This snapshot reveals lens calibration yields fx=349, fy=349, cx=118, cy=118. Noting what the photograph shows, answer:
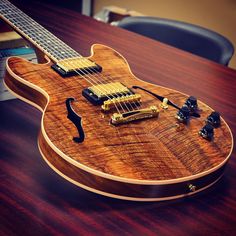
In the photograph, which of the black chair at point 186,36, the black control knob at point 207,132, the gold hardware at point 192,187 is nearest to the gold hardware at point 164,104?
the black control knob at point 207,132

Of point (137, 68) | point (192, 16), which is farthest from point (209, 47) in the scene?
point (192, 16)

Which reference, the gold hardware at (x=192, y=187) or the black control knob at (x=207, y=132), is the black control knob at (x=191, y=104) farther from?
the gold hardware at (x=192, y=187)

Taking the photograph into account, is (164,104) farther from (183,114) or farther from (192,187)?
(192,187)

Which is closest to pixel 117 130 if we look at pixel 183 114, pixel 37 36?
pixel 183 114

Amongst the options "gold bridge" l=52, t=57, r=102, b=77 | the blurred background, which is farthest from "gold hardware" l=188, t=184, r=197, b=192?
the blurred background

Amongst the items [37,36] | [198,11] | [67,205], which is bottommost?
[198,11]

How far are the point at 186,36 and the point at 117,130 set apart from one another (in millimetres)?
855

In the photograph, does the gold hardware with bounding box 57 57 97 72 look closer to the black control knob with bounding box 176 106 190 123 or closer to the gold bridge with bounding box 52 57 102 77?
the gold bridge with bounding box 52 57 102 77

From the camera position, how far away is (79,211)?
567mm

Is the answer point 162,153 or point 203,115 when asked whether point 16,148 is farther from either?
point 203,115

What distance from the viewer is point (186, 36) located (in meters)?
1.38

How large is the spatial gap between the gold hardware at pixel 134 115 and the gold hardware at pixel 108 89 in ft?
0.24

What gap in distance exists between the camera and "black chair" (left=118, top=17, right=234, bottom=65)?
130 centimetres

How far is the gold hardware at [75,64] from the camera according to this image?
2.64ft
